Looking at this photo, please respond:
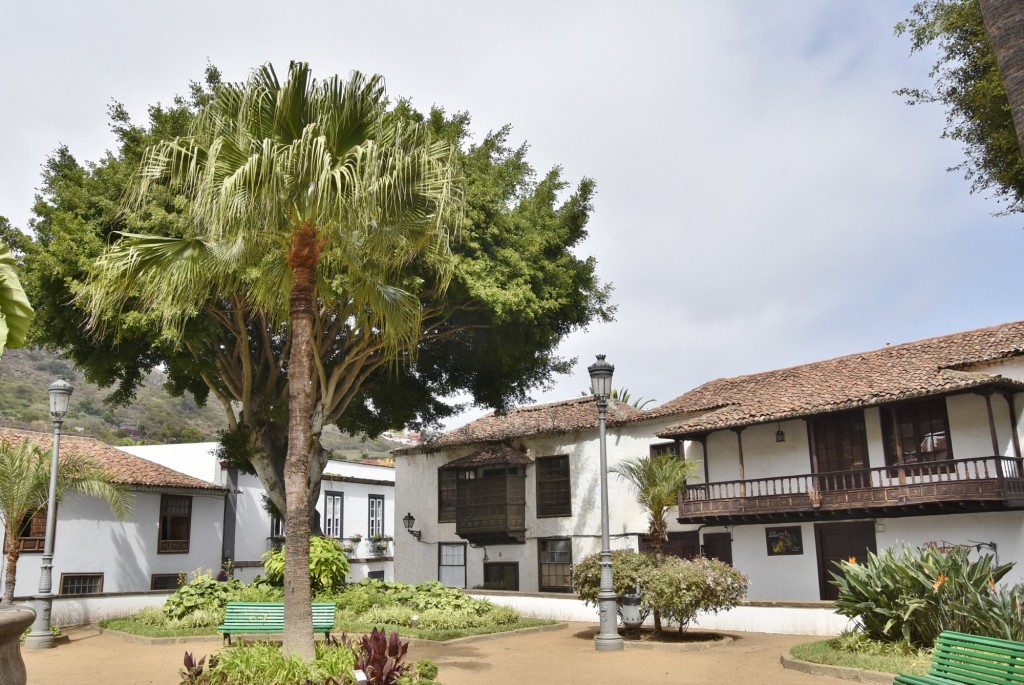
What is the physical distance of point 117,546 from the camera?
26719 mm

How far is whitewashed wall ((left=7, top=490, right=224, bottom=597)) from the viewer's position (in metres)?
25.0

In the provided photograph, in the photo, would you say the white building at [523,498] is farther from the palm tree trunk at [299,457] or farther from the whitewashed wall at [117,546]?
the palm tree trunk at [299,457]

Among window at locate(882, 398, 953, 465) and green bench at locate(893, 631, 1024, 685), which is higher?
window at locate(882, 398, 953, 465)

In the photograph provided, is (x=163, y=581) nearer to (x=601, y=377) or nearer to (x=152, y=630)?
(x=152, y=630)

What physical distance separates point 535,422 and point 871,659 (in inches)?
775

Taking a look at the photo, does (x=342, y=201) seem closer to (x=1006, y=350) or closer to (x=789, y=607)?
(x=789, y=607)

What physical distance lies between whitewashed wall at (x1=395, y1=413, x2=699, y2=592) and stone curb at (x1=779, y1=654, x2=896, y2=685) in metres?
14.0

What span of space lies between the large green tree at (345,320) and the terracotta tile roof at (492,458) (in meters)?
5.29

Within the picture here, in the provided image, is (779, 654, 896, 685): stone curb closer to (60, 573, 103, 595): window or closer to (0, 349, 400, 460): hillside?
(60, 573, 103, 595): window

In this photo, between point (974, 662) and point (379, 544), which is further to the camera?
point (379, 544)

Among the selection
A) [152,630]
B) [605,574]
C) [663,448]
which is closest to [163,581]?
[152,630]

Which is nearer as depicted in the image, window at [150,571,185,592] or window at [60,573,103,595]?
window at [60,573,103,595]

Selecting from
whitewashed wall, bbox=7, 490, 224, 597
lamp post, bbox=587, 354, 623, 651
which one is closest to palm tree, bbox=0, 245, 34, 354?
lamp post, bbox=587, 354, 623, 651

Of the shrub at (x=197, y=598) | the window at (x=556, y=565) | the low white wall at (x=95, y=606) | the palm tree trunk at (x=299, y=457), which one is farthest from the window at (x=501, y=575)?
the palm tree trunk at (x=299, y=457)
